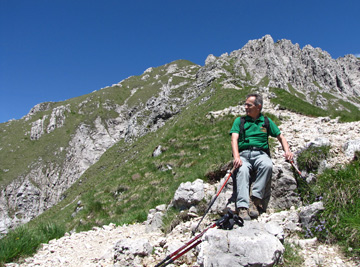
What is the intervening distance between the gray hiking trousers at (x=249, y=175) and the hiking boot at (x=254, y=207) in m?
0.17

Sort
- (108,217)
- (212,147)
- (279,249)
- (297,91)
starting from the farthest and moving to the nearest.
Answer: (297,91) → (212,147) → (108,217) → (279,249)

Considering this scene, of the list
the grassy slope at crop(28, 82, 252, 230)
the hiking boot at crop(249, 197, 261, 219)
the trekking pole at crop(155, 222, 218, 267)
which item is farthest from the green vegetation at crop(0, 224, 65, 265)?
the hiking boot at crop(249, 197, 261, 219)

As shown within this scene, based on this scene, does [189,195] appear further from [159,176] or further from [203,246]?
[159,176]

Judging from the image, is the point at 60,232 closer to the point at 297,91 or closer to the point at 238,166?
the point at 238,166

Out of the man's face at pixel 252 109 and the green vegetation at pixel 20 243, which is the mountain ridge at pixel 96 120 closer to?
the man's face at pixel 252 109

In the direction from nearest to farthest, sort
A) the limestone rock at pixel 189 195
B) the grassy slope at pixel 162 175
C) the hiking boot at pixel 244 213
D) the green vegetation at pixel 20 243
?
1. the hiking boot at pixel 244 213
2. the green vegetation at pixel 20 243
3. the limestone rock at pixel 189 195
4. the grassy slope at pixel 162 175

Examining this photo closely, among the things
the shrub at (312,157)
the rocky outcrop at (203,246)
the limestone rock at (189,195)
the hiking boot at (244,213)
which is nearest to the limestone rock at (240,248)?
the rocky outcrop at (203,246)

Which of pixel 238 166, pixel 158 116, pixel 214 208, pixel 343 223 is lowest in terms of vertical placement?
pixel 343 223

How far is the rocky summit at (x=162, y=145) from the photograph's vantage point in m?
4.75

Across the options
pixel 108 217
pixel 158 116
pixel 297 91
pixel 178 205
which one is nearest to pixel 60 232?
pixel 108 217

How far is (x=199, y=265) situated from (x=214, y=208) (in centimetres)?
215

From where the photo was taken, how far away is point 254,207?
17.0 ft

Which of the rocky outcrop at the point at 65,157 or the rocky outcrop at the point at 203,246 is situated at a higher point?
A: the rocky outcrop at the point at 65,157

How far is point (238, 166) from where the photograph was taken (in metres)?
5.06
